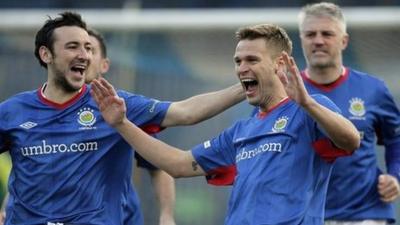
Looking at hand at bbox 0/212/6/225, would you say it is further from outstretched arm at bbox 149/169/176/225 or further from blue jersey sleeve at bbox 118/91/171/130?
blue jersey sleeve at bbox 118/91/171/130

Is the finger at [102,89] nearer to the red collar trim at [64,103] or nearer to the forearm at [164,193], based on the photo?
the red collar trim at [64,103]

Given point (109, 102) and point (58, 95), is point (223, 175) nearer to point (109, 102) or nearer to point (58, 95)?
point (109, 102)

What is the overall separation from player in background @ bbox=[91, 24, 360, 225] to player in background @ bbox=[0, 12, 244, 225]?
1.26 feet

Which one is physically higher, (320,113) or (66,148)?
(320,113)

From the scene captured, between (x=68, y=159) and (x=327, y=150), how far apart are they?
5.27 ft

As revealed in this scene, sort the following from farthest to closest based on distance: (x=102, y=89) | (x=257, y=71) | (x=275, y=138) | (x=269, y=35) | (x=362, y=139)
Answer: (x=362, y=139) → (x=102, y=89) → (x=269, y=35) → (x=257, y=71) → (x=275, y=138)

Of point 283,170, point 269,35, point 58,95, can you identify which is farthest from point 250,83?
point 58,95

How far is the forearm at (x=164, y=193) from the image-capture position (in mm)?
7758

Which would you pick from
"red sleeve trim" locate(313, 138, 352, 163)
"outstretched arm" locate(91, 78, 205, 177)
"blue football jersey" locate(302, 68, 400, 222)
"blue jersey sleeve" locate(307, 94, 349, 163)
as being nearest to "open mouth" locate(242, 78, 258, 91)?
"blue jersey sleeve" locate(307, 94, 349, 163)

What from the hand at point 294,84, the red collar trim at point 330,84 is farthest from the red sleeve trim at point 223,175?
the red collar trim at point 330,84

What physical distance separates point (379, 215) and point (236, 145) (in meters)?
1.80

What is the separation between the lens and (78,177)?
660 centimetres

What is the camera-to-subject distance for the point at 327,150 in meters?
5.80

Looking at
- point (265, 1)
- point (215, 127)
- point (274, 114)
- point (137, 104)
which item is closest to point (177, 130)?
point (215, 127)
